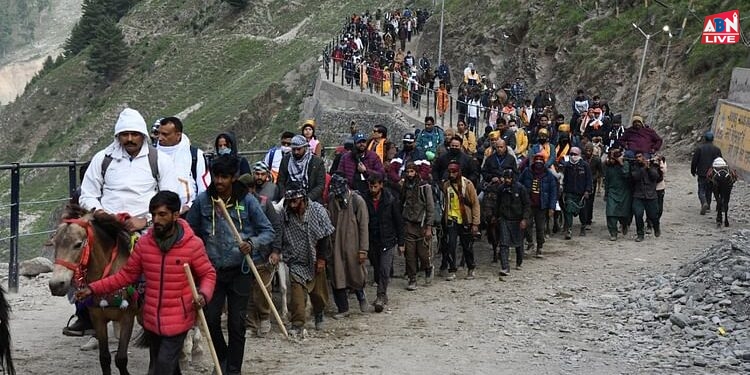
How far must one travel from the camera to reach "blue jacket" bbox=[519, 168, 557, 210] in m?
13.8

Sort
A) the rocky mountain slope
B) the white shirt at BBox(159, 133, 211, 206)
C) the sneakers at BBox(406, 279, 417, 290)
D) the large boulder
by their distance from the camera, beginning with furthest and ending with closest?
1. the rocky mountain slope
2. the sneakers at BBox(406, 279, 417, 290)
3. the large boulder
4. the white shirt at BBox(159, 133, 211, 206)

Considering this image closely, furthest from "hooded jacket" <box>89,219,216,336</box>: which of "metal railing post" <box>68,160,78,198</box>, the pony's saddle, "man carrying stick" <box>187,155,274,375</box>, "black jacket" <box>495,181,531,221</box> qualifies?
the pony's saddle

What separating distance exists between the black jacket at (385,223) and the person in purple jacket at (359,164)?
0.68m

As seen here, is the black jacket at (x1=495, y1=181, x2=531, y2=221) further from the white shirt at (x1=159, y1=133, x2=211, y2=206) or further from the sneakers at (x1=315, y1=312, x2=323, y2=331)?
the white shirt at (x1=159, y1=133, x2=211, y2=206)

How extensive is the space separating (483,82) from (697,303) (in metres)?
Result: 22.3

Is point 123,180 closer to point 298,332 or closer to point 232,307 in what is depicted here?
point 232,307

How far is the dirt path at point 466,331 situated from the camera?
8086mm

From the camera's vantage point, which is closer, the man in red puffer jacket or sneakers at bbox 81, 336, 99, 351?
the man in red puffer jacket

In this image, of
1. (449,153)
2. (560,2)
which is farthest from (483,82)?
(449,153)

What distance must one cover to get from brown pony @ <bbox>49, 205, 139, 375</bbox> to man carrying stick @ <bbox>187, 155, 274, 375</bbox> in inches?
24.4

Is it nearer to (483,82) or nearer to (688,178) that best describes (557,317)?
(688,178)

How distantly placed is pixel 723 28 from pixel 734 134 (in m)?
4.44

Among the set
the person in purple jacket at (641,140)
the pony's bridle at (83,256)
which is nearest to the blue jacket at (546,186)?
the person in purple jacket at (641,140)

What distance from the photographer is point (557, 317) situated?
1017 centimetres
